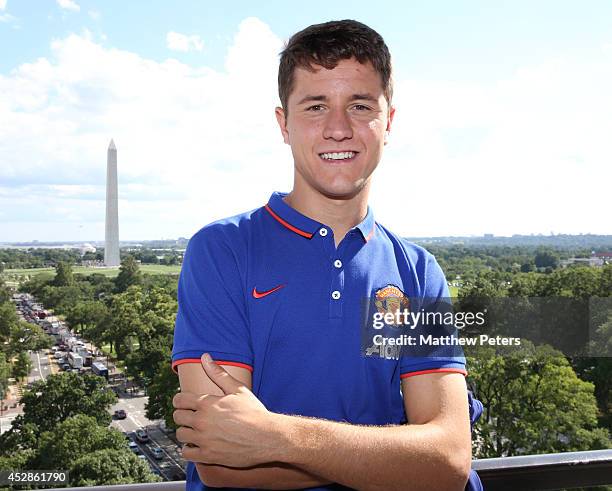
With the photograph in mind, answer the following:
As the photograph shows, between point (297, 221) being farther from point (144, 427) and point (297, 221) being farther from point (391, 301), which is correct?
point (144, 427)

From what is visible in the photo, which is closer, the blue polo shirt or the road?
the blue polo shirt

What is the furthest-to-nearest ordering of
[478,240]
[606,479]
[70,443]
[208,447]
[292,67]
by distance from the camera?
[478,240], [70,443], [606,479], [292,67], [208,447]

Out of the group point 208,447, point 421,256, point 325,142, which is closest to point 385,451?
point 208,447

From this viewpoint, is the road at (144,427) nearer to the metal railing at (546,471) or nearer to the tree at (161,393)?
the tree at (161,393)

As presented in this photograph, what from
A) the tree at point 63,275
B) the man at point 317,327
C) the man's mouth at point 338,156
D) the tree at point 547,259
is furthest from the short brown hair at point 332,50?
the tree at point 63,275

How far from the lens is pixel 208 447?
2.57 ft

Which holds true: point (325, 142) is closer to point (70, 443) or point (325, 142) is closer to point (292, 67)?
point (292, 67)

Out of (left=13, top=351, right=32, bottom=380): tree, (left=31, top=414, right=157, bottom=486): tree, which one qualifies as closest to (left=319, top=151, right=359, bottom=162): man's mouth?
(left=31, top=414, right=157, bottom=486): tree

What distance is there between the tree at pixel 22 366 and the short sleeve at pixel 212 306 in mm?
7317

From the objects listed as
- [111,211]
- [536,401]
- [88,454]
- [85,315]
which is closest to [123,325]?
[85,315]

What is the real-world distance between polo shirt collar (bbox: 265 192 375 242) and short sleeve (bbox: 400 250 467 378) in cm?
12

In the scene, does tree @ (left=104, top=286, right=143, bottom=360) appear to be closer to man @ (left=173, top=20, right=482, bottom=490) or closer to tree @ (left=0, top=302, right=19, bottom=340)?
tree @ (left=0, top=302, right=19, bottom=340)

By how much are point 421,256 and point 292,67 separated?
0.42 meters

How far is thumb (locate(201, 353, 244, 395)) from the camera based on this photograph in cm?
82
